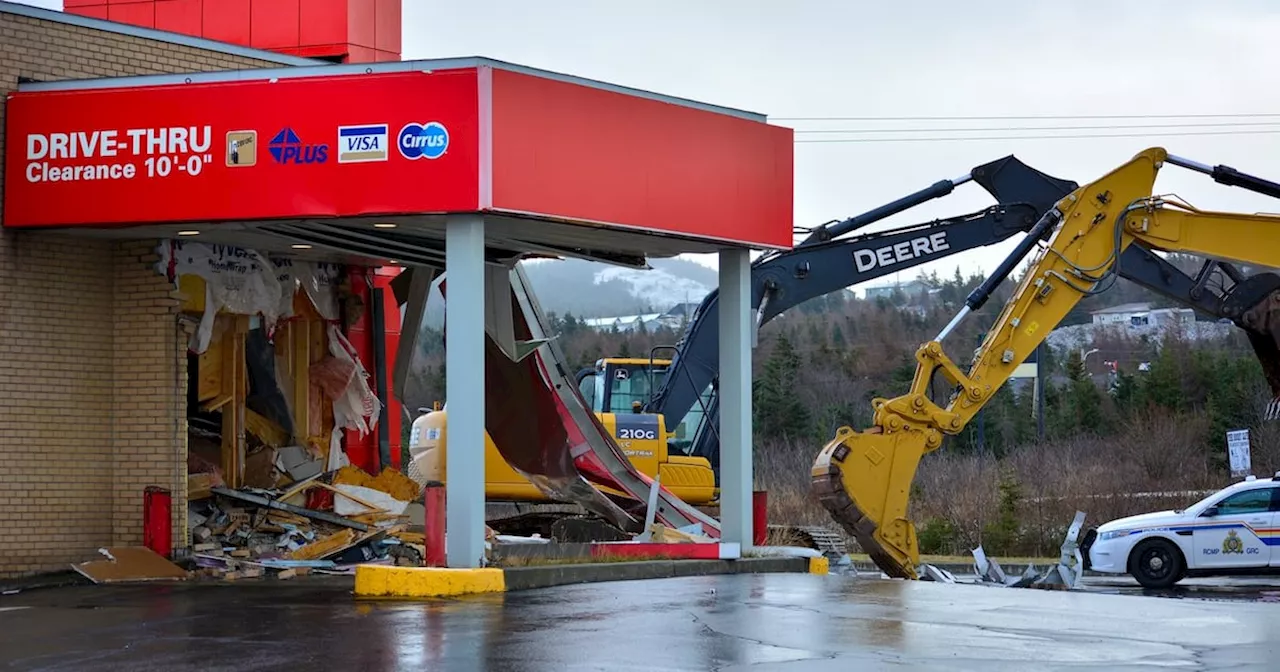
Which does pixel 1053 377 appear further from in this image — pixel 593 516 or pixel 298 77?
pixel 298 77

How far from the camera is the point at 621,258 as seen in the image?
2044 centimetres

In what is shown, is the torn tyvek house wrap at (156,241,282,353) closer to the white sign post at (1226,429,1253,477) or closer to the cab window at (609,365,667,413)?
the cab window at (609,365,667,413)

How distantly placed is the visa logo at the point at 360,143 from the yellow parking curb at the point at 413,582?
3.71 meters

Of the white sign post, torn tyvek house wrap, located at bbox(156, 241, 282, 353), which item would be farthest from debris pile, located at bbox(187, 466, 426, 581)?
the white sign post

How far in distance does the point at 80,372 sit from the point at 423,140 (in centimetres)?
453

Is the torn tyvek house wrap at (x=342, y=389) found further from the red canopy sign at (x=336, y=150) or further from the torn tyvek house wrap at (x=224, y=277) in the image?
the red canopy sign at (x=336, y=150)

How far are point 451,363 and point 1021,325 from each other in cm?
1254

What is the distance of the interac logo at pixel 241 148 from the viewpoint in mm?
16406

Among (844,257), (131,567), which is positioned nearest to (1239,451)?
(844,257)

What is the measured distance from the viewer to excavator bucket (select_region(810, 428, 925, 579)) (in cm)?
2416

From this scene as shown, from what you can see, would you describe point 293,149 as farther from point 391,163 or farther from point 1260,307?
point 1260,307

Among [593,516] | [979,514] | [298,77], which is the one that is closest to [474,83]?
[298,77]

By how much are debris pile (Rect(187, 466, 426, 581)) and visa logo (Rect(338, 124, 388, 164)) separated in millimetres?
4213

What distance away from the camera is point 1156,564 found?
27.8 m
